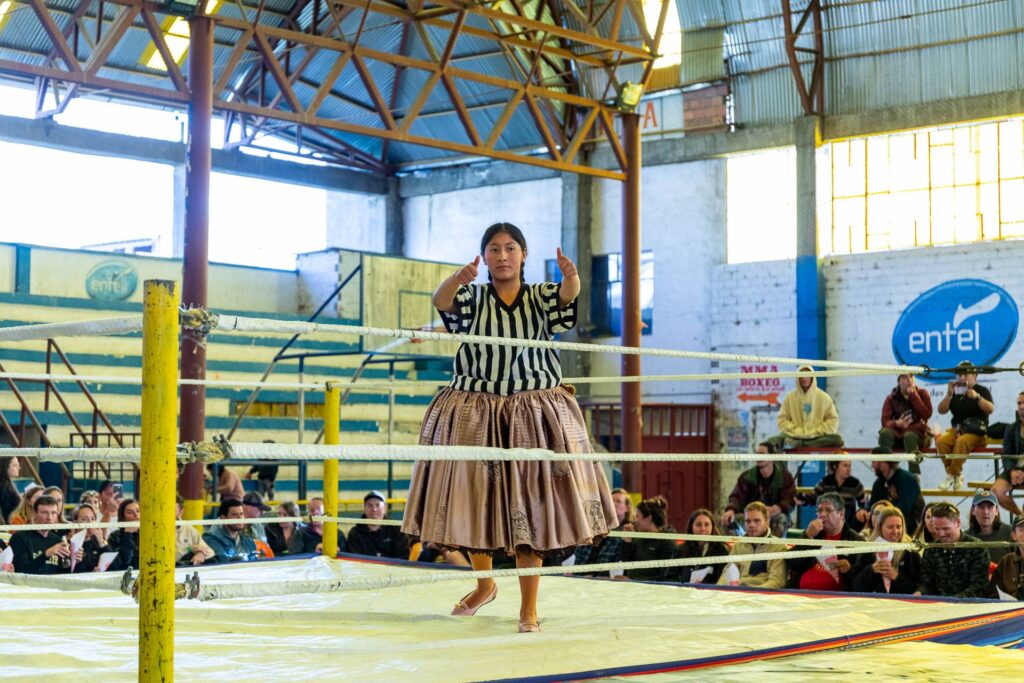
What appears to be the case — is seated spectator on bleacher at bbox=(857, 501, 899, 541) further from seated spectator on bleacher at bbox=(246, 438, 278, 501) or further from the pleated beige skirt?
seated spectator on bleacher at bbox=(246, 438, 278, 501)

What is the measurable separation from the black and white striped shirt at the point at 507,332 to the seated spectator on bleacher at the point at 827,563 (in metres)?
2.05

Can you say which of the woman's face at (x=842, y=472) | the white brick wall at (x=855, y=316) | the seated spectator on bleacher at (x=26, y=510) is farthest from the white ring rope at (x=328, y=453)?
the white brick wall at (x=855, y=316)

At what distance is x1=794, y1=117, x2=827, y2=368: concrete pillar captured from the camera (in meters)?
14.1

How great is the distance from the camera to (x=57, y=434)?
11.6 metres

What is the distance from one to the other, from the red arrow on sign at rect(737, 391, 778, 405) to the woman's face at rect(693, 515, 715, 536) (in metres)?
8.41

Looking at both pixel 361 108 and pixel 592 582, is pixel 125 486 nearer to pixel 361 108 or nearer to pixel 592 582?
pixel 361 108

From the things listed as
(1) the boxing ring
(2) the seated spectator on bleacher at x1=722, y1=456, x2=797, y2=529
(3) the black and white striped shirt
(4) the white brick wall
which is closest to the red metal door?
Answer: (4) the white brick wall

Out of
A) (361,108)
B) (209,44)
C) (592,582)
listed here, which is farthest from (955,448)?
(361,108)


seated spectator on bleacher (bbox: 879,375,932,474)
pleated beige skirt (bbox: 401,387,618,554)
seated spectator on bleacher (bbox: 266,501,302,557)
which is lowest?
seated spectator on bleacher (bbox: 266,501,302,557)

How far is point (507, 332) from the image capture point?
3.43 m

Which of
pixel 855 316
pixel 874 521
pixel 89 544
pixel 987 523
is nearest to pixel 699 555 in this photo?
pixel 874 521

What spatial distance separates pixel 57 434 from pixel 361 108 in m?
7.44

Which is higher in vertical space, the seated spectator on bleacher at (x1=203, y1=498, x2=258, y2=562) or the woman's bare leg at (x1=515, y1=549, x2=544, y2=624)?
the woman's bare leg at (x1=515, y1=549, x2=544, y2=624)

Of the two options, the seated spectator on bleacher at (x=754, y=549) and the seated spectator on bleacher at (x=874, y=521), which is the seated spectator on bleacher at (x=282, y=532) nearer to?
the seated spectator on bleacher at (x=754, y=549)
